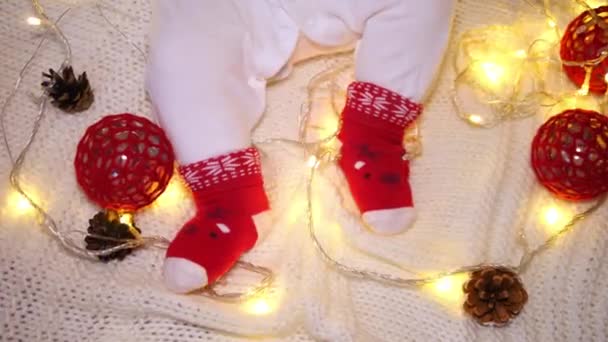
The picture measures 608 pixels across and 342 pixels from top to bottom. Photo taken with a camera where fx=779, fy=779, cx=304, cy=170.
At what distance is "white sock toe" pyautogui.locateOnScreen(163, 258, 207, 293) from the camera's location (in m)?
0.95

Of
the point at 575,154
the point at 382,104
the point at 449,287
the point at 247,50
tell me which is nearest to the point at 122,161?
the point at 247,50

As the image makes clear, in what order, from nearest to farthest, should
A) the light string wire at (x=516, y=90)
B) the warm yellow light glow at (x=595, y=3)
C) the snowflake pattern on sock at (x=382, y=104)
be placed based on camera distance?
the snowflake pattern on sock at (x=382, y=104), the light string wire at (x=516, y=90), the warm yellow light glow at (x=595, y=3)

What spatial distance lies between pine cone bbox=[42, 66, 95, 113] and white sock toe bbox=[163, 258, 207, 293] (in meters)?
0.28

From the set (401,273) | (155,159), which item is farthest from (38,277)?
(401,273)

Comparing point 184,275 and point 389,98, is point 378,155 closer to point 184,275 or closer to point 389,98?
point 389,98

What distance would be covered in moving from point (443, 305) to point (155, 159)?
1.36 feet

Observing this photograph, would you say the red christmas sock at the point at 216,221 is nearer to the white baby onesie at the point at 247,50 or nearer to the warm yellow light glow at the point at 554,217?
the white baby onesie at the point at 247,50

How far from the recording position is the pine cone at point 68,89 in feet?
3.50

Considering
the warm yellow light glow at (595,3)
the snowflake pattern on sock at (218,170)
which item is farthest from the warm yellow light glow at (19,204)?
the warm yellow light glow at (595,3)

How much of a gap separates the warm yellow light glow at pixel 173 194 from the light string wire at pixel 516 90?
430mm

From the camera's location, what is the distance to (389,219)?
1.03 meters

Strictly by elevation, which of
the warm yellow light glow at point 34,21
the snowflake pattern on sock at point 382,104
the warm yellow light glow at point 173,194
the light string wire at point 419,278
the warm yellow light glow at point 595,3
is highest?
the warm yellow light glow at point 34,21

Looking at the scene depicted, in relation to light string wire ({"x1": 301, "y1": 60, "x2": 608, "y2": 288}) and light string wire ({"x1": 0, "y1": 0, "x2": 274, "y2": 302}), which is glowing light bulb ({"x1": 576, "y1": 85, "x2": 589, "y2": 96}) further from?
light string wire ({"x1": 0, "y1": 0, "x2": 274, "y2": 302})

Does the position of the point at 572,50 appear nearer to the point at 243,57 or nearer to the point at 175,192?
the point at 243,57
